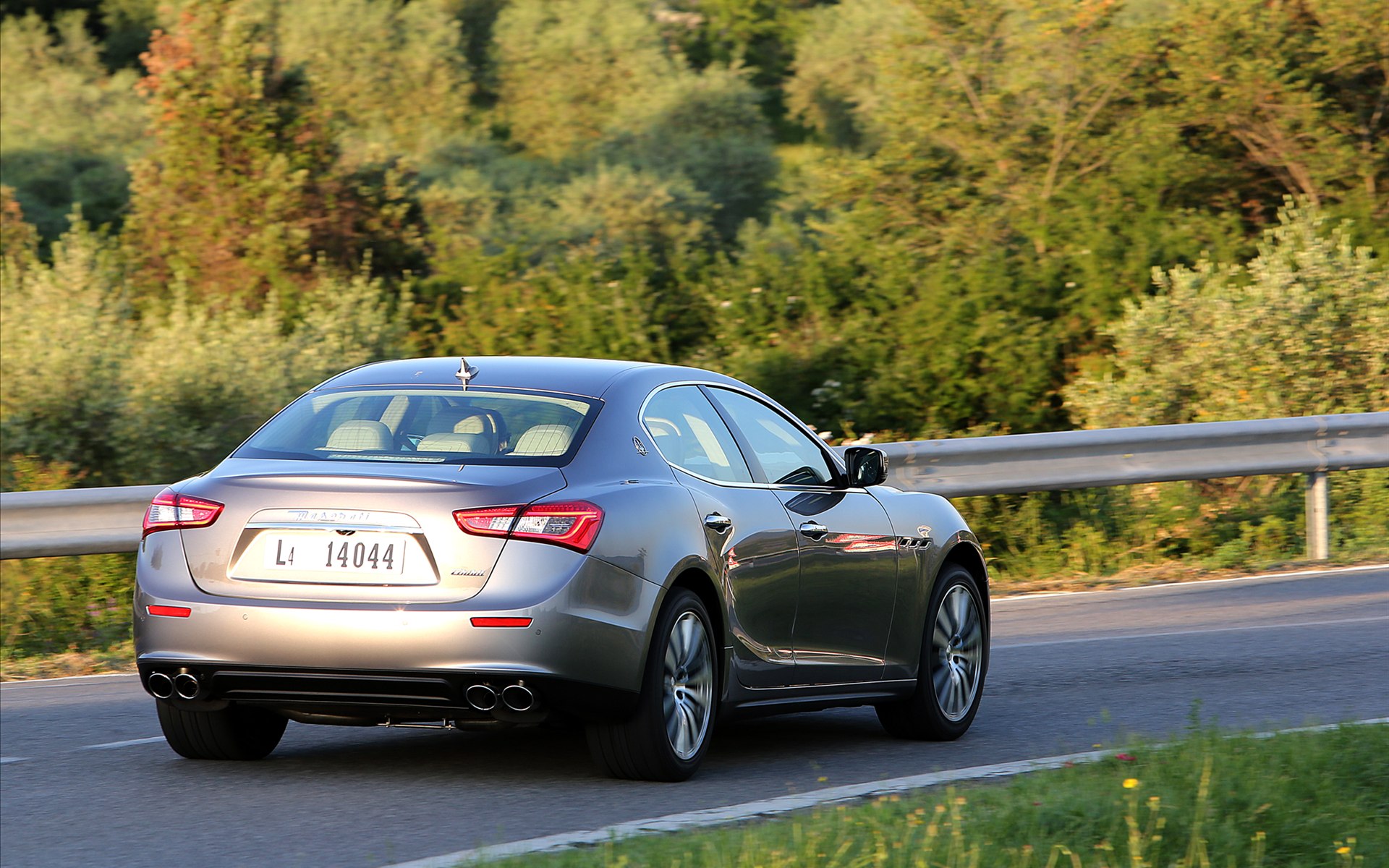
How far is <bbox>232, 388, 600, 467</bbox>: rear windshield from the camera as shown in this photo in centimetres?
645

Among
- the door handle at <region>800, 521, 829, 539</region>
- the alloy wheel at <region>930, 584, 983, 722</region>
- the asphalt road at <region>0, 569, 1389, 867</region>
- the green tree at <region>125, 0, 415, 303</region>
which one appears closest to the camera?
the asphalt road at <region>0, 569, 1389, 867</region>

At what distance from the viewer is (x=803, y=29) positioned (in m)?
61.2

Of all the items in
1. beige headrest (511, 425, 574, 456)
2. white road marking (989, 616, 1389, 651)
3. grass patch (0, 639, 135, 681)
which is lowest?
white road marking (989, 616, 1389, 651)

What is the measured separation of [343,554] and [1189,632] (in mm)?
5928

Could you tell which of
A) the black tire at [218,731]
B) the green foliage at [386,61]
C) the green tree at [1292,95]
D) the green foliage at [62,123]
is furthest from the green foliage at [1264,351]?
the green foliage at [386,61]

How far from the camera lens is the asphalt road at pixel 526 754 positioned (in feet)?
19.4

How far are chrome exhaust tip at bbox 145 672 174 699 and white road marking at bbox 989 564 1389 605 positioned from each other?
6.51m

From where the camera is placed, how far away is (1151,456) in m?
13.5

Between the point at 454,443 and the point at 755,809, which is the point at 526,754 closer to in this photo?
the point at 454,443

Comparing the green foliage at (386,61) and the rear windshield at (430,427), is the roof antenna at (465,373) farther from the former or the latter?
the green foliage at (386,61)

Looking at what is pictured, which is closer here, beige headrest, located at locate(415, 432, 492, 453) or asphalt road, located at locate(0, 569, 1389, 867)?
asphalt road, located at locate(0, 569, 1389, 867)

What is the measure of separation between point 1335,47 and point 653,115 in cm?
2925

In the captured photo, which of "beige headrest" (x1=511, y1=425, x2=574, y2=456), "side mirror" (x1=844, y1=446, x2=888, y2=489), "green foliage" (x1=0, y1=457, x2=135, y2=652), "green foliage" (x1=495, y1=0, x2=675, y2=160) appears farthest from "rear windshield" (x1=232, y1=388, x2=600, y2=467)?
"green foliage" (x1=495, y1=0, x2=675, y2=160)

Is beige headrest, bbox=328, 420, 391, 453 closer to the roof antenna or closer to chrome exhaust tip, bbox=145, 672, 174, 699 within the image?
the roof antenna
